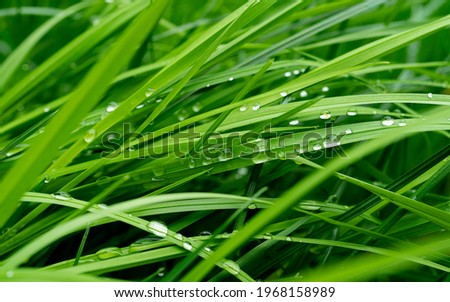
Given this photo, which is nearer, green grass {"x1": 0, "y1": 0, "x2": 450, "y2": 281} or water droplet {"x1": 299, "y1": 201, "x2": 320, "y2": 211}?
green grass {"x1": 0, "y1": 0, "x2": 450, "y2": 281}

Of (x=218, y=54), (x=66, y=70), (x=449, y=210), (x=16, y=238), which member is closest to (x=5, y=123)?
(x=66, y=70)

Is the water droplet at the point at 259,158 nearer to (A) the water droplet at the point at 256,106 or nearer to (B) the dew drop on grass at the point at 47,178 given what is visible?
(A) the water droplet at the point at 256,106

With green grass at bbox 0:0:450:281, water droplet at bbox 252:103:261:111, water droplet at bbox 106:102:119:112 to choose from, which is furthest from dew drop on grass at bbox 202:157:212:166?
water droplet at bbox 106:102:119:112

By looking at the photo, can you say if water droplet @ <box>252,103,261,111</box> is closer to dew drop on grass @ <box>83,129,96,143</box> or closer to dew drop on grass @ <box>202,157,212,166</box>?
dew drop on grass @ <box>202,157,212,166</box>

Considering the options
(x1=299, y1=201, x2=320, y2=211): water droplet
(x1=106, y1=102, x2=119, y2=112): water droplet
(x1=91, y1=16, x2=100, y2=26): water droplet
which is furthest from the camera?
(x1=91, y1=16, x2=100, y2=26): water droplet

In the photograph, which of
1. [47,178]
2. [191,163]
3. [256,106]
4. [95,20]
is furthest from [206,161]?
[95,20]

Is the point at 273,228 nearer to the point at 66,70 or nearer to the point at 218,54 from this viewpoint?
the point at 218,54
